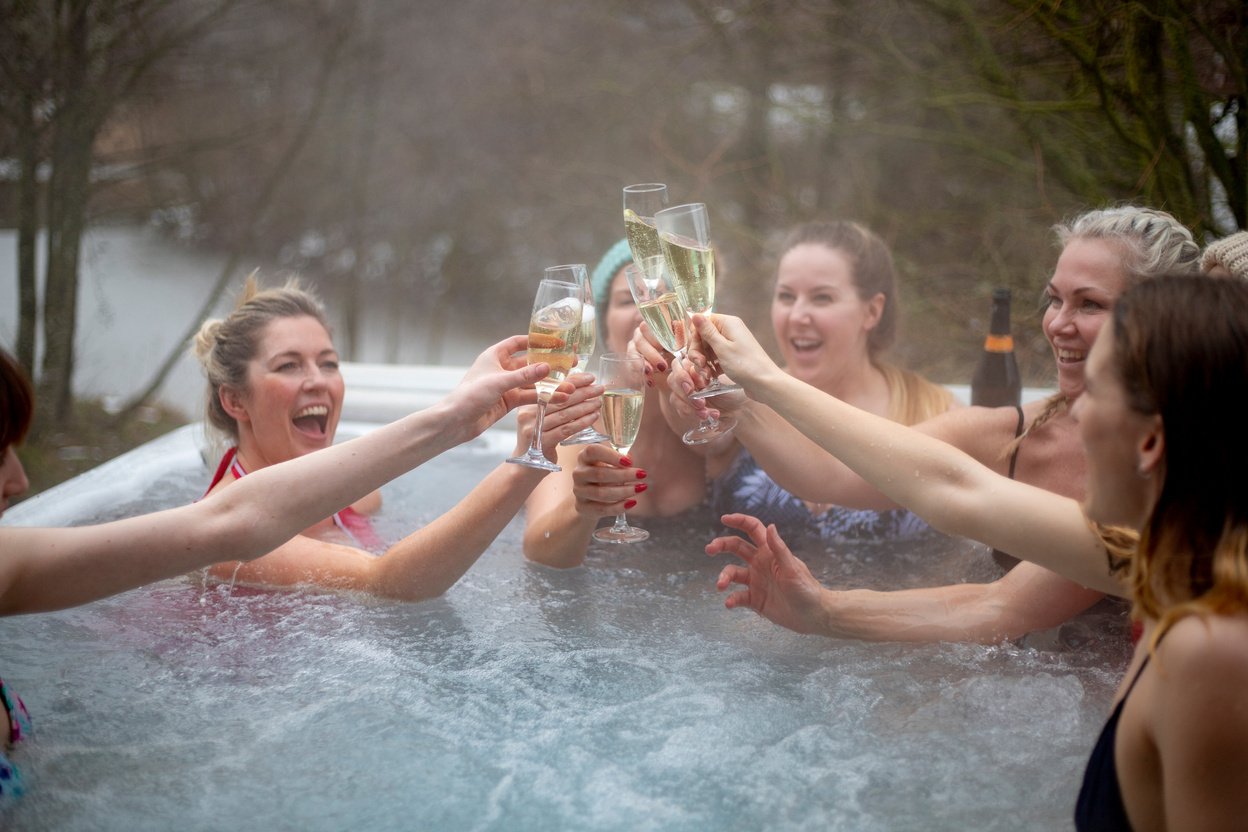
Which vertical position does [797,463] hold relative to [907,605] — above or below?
above

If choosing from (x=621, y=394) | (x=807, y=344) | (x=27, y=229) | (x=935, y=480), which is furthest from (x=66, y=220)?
(x=935, y=480)

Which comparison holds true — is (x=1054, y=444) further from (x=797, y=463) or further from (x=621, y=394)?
(x=621, y=394)

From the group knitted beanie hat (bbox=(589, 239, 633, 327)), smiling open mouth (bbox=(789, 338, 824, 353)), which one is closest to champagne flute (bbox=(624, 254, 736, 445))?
knitted beanie hat (bbox=(589, 239, 633, 327))

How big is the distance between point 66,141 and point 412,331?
2767 mm

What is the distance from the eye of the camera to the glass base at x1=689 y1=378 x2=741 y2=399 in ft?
7.31

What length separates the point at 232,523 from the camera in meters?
1.78

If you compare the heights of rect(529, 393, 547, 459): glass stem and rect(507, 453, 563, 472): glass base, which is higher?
rect(529, 393, 547, 459): glass stem

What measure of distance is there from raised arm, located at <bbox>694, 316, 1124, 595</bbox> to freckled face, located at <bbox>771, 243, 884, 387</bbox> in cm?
132

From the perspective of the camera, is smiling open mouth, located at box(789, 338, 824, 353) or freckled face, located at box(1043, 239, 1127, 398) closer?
freckled face, located at box(1043, 239, 1127, 398)

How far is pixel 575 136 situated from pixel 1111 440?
643 cm

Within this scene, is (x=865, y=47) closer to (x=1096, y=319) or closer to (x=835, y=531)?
(x=835, y=531)

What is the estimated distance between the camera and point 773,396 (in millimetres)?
1949

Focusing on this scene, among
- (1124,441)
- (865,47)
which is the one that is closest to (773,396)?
(1124,441)

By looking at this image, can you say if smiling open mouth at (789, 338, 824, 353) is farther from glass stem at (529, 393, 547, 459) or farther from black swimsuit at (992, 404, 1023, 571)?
glass stem at (529, 393, 547, 459)
